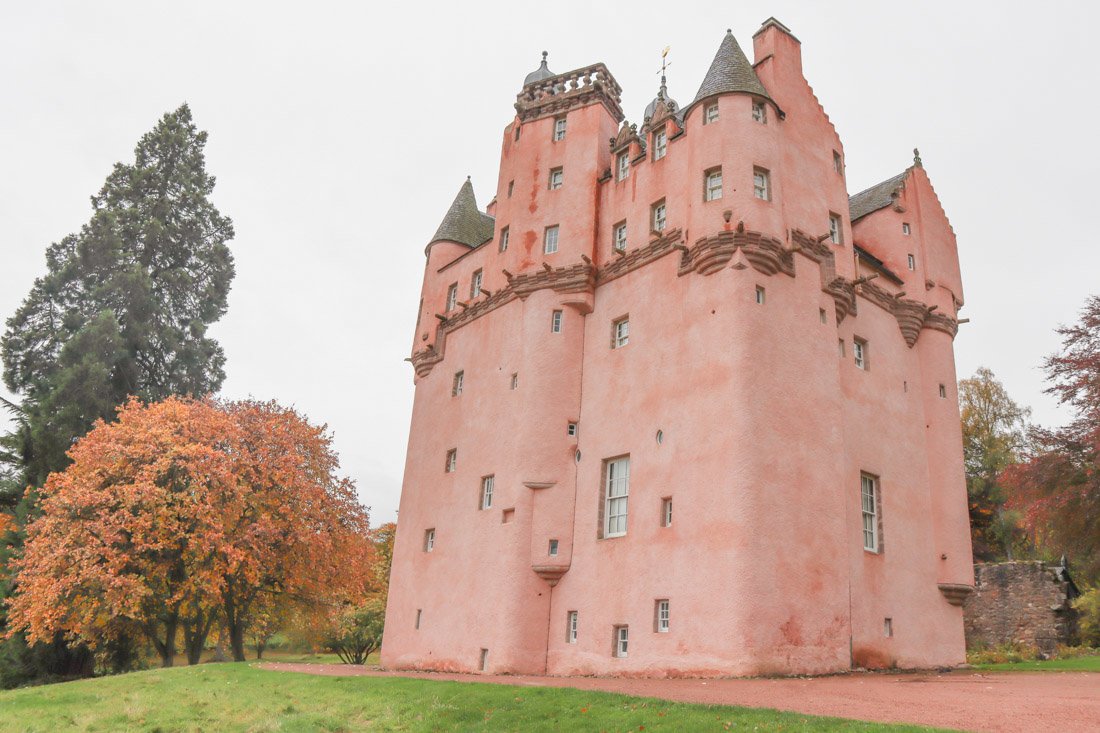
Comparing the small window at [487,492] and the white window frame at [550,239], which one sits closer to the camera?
→ the small window at [487,492]

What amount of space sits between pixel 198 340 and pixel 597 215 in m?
23.6

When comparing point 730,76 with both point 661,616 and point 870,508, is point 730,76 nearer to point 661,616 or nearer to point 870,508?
point 870,508

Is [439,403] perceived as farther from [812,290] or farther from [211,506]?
[812,290]

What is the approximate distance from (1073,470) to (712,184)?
14388 mm

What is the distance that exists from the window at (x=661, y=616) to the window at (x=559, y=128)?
58.6 feet

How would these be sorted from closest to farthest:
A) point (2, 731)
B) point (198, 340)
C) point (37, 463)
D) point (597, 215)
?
1. point (2, 731)
2. point (597, 215)
3. point (37, 463)
4. point (198, 340)

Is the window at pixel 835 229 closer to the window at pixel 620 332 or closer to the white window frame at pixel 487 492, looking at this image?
the window at pixel 620 332

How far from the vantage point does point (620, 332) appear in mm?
26891

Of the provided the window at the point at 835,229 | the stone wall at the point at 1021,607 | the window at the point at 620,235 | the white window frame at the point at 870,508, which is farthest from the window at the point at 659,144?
the stone wall at the point at 1021,607

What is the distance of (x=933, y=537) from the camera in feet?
87.8

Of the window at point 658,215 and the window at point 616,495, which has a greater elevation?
the window at point 658,215

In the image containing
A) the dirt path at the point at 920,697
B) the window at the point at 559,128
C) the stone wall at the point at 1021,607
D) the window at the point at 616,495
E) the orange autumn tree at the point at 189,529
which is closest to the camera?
the dirt path at the point at 920,697

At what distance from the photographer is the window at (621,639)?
22.5 metres

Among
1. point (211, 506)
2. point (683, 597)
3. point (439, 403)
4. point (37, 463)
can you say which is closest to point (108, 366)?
point (37, 463)
